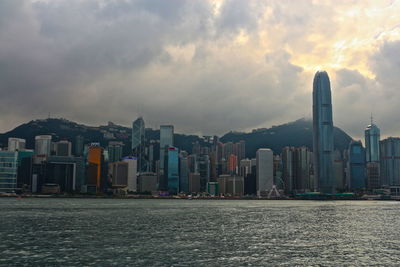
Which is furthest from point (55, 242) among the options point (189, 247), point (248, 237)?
point (248, 237)

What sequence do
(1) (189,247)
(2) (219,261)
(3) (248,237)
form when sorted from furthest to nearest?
(3) (248,237) < (1) (189,247) < (2) (219,261)

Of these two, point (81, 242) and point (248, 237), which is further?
point (248, 237)

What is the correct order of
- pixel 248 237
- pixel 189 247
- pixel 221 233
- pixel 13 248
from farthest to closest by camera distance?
pixel 221 233 < pixel 248 237 < pixel 189 247 < pixel 13 248

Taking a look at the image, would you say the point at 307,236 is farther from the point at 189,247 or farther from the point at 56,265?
the point at 56,265

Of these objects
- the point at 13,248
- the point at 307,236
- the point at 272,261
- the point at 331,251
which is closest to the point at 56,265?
the point at 13,248

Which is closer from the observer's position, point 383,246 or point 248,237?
point 383,246

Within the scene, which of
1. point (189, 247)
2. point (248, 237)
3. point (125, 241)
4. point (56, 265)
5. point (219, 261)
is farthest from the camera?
point (248, 237)

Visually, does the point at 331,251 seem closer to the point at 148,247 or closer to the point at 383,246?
the point at 383,246

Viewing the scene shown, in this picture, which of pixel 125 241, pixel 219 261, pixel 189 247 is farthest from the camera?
pixel 125 241
